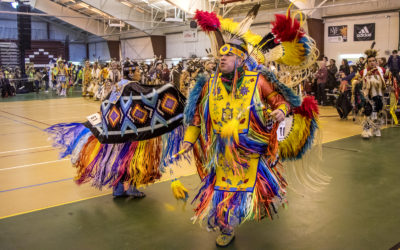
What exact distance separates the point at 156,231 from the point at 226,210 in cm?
69

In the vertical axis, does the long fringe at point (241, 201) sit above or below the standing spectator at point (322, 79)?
below

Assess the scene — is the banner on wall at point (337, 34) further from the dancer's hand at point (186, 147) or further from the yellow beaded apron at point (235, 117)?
the dancer's hand at point (186, 147)

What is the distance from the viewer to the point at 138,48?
24203 millimetres

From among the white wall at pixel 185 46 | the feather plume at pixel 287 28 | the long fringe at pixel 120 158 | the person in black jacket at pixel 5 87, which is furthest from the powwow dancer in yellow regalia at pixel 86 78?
the feather plume at pixel 287 28

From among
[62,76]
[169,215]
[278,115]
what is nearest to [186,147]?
[278,115]

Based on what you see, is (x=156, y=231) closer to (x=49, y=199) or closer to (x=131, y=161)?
(x=131, y=161)

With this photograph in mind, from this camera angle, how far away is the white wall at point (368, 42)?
1252 centimetres

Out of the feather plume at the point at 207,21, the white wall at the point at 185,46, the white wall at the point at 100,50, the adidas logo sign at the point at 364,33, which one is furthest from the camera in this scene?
the white wall at the point at 100,50

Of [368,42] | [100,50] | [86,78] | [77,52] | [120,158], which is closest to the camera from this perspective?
[120,158]

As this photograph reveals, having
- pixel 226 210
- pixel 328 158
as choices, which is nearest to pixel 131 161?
pixel 226 210

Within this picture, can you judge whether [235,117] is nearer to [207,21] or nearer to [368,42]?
[207,21]

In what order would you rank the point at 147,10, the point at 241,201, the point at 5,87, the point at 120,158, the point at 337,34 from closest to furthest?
the point at 241,201, the point at 120,158, the point at 337,34, the point at 5,87, the point at 147,10

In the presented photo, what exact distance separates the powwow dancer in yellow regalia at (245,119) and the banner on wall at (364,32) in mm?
11803

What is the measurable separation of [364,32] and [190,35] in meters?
9.20
